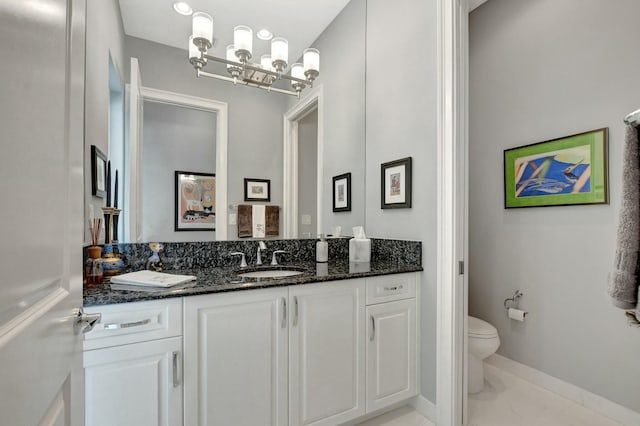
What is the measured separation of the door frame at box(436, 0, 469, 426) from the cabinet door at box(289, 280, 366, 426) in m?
0.47

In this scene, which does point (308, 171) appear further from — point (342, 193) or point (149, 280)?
point (149, 280)

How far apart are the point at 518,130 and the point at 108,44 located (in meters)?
2.75

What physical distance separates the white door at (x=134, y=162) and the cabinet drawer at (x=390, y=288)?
129 cm

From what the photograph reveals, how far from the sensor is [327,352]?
5.12ft

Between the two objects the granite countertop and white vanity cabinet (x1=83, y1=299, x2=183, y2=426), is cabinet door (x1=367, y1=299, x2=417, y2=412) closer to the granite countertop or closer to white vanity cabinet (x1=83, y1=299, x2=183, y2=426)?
the granite countertop

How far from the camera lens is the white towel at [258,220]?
1.97m

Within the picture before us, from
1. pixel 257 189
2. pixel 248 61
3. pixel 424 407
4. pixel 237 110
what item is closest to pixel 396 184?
pixel 257 189

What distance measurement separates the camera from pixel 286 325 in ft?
4.77

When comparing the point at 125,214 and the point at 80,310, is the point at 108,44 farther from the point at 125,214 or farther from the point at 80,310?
the point at 80,310

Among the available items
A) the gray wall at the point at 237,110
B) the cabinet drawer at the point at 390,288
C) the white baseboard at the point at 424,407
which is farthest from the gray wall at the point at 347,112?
the white baseboard at the point at 424,407

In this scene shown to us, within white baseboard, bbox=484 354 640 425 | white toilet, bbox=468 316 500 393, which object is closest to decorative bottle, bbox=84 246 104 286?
white toilet, bbox=468 316 500 393

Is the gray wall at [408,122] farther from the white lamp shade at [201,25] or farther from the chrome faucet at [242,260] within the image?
the white lamp shade at [201,25]

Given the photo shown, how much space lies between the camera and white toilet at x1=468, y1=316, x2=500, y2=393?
206 cm

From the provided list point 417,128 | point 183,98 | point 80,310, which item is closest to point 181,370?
point 80,310
